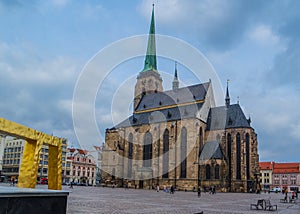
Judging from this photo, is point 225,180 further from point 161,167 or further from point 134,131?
point 134,131

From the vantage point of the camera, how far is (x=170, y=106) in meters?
62.1

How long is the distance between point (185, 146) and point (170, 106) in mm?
11390

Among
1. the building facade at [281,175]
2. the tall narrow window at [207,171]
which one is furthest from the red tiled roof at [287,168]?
the tall narrow window at [207,171]

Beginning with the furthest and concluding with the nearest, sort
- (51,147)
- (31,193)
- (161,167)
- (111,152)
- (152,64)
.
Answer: (152,64) < (111,152) < (161,167) < (51,147) < (31,193)

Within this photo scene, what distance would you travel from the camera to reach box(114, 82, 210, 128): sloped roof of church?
58188mm

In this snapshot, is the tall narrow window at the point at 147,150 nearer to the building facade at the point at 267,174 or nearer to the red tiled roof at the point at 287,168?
the building facade at the point at 267,174

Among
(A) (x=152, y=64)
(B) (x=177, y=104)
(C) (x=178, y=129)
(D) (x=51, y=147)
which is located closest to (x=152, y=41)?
(A) (x=152, y=64)

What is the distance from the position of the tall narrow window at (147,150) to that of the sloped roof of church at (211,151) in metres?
10.7

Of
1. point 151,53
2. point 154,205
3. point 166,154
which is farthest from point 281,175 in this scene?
point 154,205

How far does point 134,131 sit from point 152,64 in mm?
22518

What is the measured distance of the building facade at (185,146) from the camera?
51.2m

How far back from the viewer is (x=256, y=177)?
171 feet

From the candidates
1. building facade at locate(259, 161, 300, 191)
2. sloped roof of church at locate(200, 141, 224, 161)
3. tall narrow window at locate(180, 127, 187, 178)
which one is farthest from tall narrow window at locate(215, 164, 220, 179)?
building facade at locate(259, 161, 300, 191)

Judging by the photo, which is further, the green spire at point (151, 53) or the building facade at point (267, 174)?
the building facade at point (267, 174)
